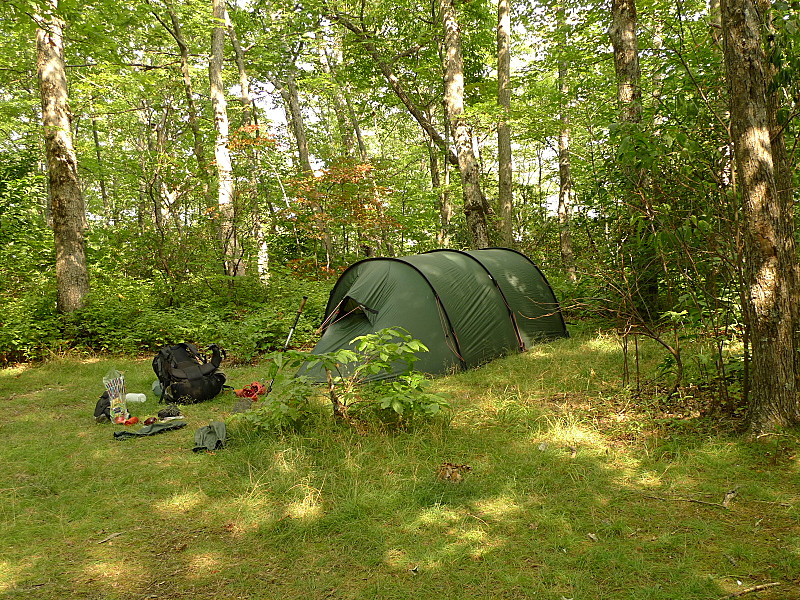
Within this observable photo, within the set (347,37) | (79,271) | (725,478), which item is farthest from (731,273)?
(347,37)

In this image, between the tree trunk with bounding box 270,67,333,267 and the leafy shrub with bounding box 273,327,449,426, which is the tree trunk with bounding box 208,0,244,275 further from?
the leafy shrub with bounding box 273,327,449,426

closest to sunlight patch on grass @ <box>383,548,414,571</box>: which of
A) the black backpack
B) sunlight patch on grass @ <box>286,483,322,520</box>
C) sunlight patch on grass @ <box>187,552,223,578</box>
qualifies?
sunlight patch on grass @ <box>286,483,322,520</box>

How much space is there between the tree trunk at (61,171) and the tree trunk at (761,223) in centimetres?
939

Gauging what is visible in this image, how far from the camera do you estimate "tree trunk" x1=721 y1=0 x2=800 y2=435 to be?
3.53 meters

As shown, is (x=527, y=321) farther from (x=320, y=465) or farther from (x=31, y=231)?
(x=31, y=231)

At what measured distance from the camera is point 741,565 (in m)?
2.58

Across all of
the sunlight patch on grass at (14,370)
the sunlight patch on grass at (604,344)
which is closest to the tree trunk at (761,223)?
the sunlight patch on grass at (604,344)

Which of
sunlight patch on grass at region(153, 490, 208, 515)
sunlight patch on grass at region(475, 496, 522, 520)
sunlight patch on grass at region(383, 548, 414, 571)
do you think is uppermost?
sunlight patch on grass at region(153, 490, 208, 515)

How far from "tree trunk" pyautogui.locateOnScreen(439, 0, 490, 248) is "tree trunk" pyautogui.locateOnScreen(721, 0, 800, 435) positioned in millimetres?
6470

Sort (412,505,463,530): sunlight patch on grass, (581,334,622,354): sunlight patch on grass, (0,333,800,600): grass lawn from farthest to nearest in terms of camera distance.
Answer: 1. (581,334,622,354): sunlight patch on grass
2. (412,505,463,530): sunlight patch on grass
3. (0,333,800,600): grass lawn

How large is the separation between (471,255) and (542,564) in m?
5.43

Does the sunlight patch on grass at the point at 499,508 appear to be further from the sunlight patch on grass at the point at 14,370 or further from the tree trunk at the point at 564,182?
the tree trunk at the point at 564,182

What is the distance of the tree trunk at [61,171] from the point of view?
28.2 feet

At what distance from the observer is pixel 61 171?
28.2 ft
